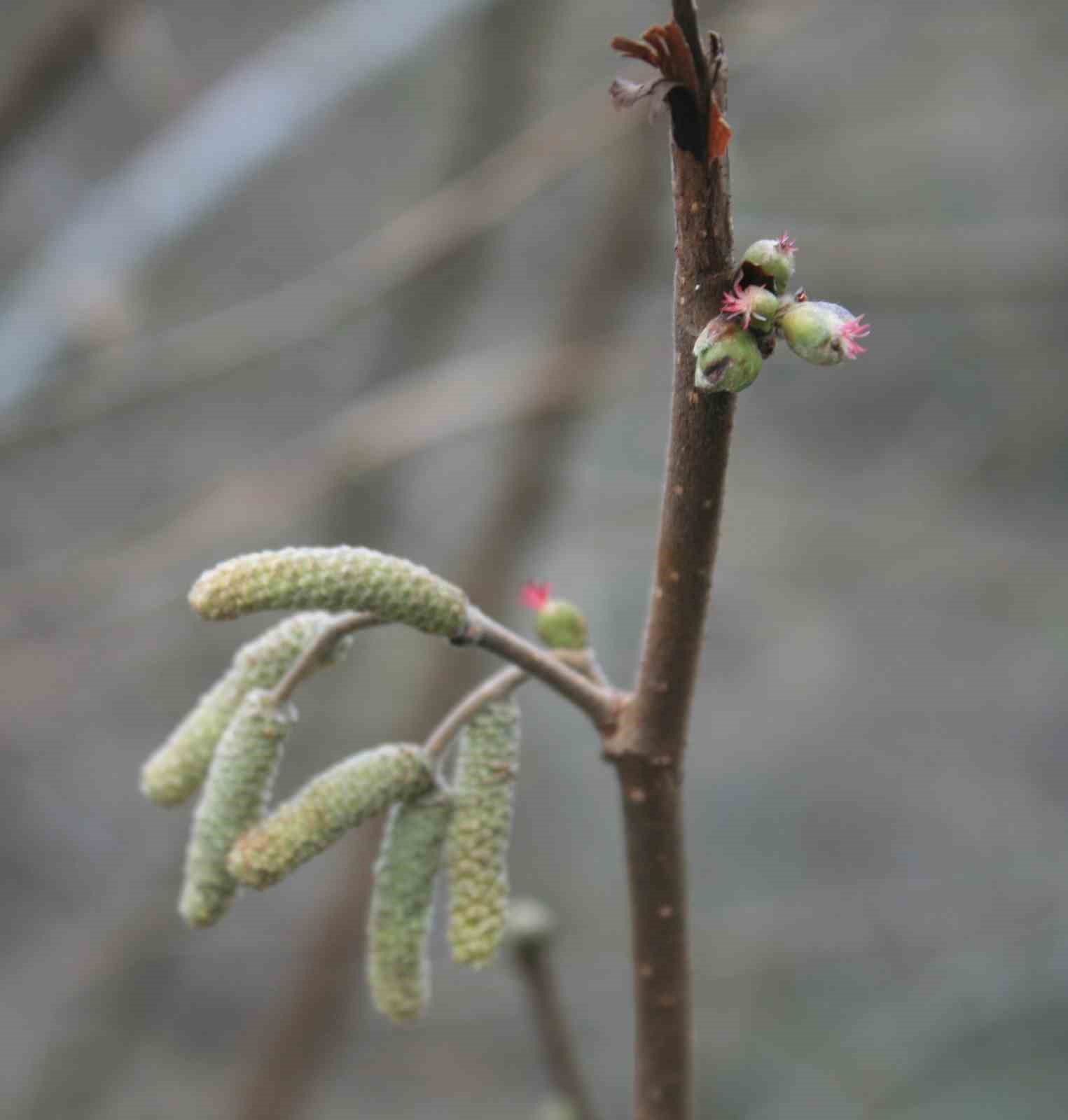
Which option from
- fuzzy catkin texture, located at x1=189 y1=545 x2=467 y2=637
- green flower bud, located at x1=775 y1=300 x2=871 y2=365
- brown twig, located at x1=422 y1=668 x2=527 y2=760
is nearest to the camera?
green flower bud, located at x1=775 y1=300 x2=871 y2=365

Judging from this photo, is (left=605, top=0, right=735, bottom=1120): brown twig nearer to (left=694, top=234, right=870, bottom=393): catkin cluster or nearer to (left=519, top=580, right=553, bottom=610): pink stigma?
(left=694, top=234, right=870, bottom=393): catkin cluster

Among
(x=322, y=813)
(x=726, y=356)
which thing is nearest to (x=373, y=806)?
(x=322, y=813)

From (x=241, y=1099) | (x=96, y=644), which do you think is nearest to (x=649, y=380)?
(x=96, y=644)

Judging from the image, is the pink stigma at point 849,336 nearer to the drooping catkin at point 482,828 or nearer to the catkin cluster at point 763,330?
the catkin cluster at point 763,330

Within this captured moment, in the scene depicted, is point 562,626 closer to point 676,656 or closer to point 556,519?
point 676,656

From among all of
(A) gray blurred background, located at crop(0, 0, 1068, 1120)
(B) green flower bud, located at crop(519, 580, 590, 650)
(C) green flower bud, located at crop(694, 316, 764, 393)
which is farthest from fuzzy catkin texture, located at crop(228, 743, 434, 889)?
(A) gray blurred background, located at crop(0, 0, 1068, 1120)

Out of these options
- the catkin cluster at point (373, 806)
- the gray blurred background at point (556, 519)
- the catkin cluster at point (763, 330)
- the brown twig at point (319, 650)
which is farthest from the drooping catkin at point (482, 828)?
the gray blurred background at point (556, 519)

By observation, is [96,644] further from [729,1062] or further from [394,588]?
[394,588]
